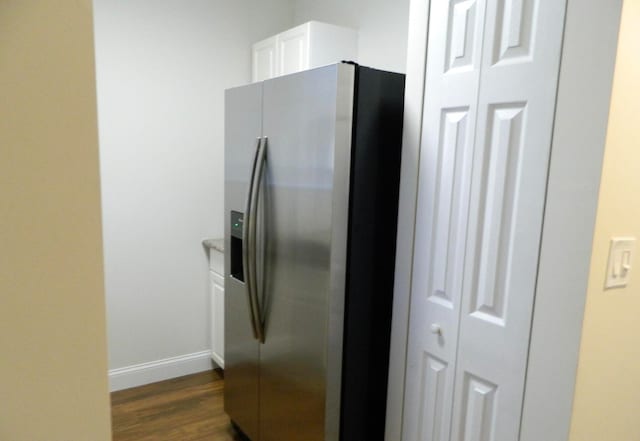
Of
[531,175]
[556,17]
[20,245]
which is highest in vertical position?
[556,17]

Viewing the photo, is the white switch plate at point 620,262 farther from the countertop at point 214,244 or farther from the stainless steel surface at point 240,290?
the countertop at point 214,244

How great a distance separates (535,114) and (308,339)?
1113mm

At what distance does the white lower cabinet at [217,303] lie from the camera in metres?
2.86

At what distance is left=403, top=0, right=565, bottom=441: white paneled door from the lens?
120cm

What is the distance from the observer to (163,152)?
2832mm

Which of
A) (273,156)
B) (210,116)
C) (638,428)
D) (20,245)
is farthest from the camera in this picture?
(210,116)

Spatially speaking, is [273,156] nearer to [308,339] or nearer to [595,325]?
[308,339]

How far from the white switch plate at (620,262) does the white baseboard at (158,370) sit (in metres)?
2.62

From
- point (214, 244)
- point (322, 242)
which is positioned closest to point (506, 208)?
point (322, 242)

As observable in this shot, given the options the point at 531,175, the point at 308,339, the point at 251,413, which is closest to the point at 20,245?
Answer: the point at 531,175

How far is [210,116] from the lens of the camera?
2975 millimetres

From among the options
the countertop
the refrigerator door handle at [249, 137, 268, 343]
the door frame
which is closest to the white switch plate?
the door frame

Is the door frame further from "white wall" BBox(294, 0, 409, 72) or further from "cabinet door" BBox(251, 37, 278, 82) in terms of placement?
"cabinet door" BBox(251, 37, 278, 82)

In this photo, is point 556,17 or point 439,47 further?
point 439,47
